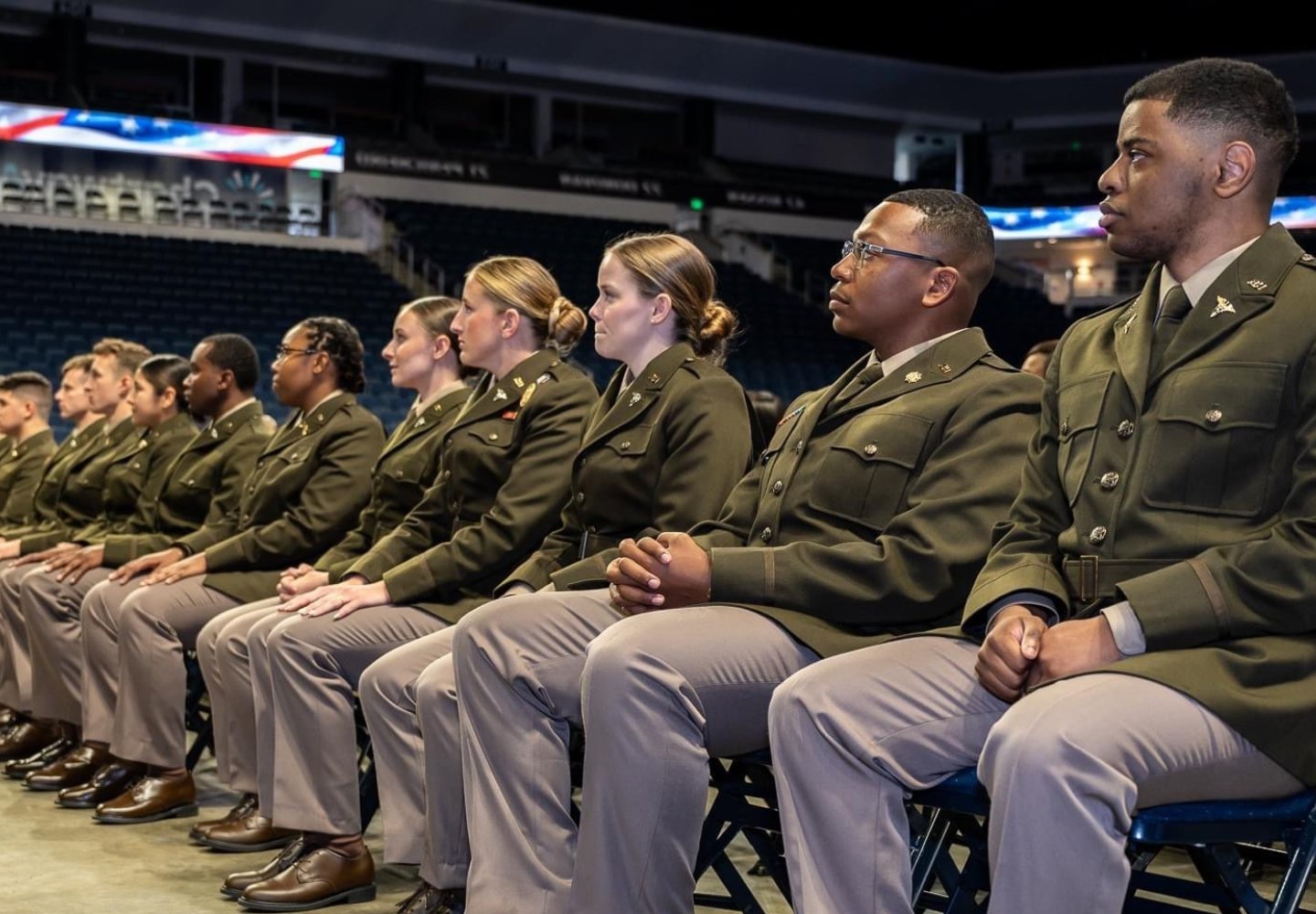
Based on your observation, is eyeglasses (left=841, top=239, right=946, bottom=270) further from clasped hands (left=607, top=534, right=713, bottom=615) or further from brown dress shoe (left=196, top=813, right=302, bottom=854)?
brown dress shoe (left=196, top=813, right=302, bottom=854)

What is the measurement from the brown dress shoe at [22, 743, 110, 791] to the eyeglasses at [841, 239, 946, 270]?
122 inches

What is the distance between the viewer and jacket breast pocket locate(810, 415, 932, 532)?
2.52 m

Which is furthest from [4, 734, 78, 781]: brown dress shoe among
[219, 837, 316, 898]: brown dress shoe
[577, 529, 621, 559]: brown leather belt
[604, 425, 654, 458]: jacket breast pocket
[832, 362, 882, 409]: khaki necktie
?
[832, 362, 882, 409]: khaki necktie

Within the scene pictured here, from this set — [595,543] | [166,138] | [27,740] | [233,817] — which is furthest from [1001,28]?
[595,543]

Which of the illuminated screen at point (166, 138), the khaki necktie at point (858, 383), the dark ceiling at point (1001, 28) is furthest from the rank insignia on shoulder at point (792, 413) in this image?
the dark ceiling at point (1001, 28)

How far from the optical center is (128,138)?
59.0 ft

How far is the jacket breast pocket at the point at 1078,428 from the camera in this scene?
2176 mm

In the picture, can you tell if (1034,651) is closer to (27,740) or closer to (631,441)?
(631,441)

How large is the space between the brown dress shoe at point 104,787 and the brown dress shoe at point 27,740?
0.89 m

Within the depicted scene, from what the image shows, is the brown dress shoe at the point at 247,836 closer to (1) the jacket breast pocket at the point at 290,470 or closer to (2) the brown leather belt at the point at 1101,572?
(1) the jacket breast pocket at the point at 290,470

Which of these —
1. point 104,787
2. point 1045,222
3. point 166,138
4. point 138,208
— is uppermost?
point 166,138

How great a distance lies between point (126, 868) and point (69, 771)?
47.9 inches

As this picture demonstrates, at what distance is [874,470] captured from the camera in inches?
99.9

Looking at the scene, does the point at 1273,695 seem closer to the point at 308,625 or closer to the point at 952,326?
the point at 952,326
